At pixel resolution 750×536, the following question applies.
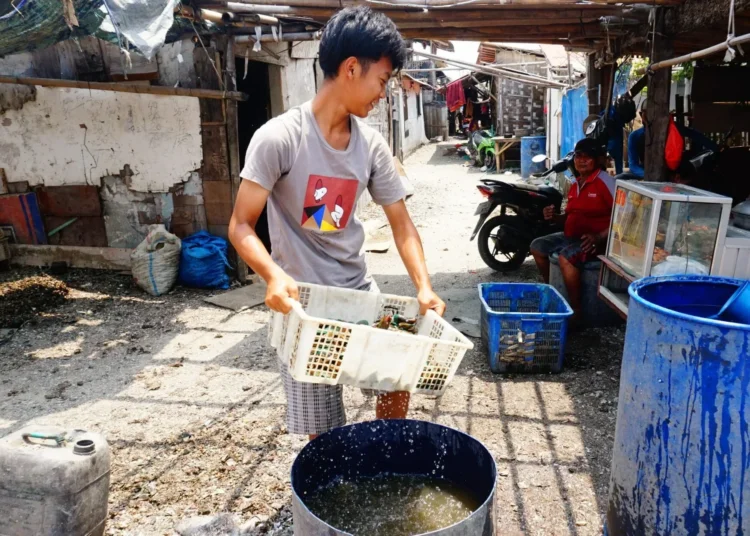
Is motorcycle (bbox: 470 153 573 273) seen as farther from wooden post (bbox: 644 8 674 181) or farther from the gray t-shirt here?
the gray t-shirt

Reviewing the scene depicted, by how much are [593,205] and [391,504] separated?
3827 millimetres

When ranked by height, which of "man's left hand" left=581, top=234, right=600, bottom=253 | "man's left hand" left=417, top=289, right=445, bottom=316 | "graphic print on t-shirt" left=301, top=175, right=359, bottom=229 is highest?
"graphic print on t-shirt" left=301, top=175, right=359, bottom=229

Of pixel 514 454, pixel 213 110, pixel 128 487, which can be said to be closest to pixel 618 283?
pixel 514 454

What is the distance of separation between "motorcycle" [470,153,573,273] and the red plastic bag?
74.5 inches

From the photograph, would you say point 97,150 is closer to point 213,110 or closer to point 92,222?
point 92,222

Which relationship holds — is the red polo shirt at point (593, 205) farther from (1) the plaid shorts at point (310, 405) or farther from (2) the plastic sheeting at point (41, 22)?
(2) the plastic sheeting at point (41, 22)

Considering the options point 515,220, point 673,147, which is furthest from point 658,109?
point 515,220

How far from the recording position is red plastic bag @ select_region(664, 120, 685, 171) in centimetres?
491

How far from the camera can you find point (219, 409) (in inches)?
162

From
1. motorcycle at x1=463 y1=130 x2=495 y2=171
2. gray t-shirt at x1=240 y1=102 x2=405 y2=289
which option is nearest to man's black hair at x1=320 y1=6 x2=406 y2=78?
gray t-shirt at x1=240 y1=102 x2=405 y2=289

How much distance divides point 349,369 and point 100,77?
21.0 ft

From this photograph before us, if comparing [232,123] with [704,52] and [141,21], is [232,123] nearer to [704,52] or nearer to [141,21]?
[141,21]

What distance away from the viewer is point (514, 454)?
11.5 feet

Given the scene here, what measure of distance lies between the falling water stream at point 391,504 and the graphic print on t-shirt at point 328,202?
3.32ft
